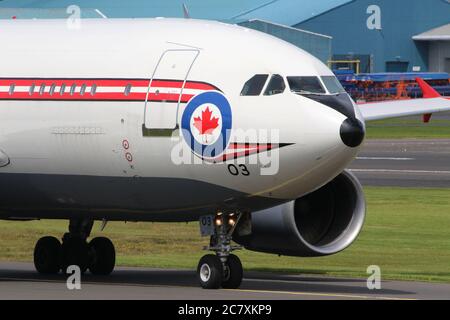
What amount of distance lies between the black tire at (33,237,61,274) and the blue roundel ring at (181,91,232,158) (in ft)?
19.4

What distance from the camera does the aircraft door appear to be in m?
22.6

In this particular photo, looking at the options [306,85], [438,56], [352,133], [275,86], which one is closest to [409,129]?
[438,56]

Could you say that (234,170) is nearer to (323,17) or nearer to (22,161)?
(22,161)

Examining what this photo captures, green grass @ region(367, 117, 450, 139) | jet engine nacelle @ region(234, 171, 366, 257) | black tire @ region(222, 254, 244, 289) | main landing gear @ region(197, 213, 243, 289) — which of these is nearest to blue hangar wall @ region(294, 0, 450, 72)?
green grass @ region(367, 117, 450, 139)

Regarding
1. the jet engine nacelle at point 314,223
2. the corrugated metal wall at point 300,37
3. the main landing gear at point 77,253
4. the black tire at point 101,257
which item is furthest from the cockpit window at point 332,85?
the corrugated metal wall at point 300,37

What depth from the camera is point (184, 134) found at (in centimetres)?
2242

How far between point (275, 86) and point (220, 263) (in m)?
2.97

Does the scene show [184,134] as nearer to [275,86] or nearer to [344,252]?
[275,86]

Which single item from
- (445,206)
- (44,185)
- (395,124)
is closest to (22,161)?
(44,185)

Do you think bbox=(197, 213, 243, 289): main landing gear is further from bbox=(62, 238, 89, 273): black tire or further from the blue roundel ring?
bbox=(62, 238, 89, 273): black tire

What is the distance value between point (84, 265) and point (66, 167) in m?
3.86

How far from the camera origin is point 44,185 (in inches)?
954

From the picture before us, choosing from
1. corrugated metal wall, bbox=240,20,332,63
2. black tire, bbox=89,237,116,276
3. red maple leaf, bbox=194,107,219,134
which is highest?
corrugated metal wall, bbox=240,20,332,63

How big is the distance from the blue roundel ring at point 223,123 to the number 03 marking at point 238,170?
28 cm
